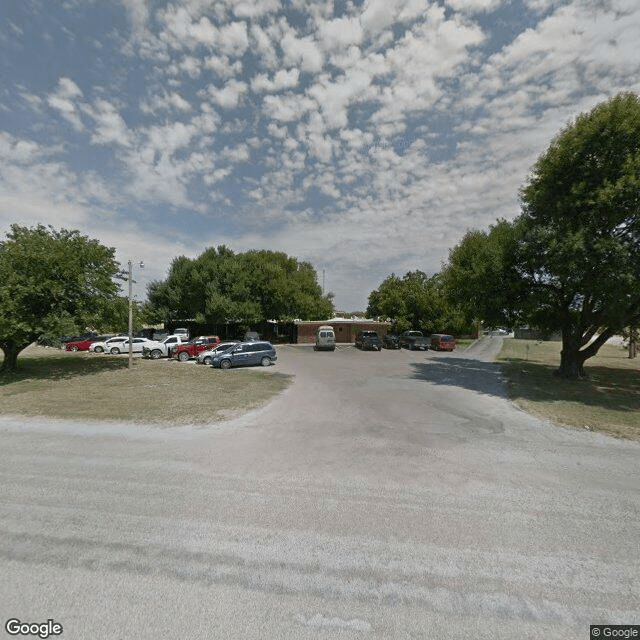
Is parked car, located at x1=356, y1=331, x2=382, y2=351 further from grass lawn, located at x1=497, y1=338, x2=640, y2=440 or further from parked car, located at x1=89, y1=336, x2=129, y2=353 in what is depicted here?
parked car, located at x1=89, y1=336, x2=129, y2=353

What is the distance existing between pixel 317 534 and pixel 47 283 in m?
18.9

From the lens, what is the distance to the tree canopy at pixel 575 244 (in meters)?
12.8

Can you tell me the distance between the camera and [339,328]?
4178cm

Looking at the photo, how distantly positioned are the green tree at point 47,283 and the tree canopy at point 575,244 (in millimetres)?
21300

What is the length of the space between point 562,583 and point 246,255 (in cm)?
4161

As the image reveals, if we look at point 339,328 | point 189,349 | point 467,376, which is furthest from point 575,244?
point 339,328

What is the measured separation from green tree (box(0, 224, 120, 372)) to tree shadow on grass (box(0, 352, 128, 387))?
1397 mm

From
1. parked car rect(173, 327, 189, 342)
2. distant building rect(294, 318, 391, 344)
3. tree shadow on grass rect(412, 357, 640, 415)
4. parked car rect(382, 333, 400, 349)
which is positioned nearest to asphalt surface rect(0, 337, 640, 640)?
tree shadow on grass rect(412, 357, 640, 415)

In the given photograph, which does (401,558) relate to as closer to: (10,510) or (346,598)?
(346,598)

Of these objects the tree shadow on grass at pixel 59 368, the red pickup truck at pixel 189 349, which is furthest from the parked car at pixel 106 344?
the red pickup truck at pixel 189 349

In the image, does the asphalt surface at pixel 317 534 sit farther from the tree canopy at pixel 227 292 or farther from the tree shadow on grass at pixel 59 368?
the tree canopy at pixel 227 292

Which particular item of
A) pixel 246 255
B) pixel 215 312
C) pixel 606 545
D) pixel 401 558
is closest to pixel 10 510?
pixel 401 558

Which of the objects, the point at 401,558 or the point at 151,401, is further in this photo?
the point at 151,401

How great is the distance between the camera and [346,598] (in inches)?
126
